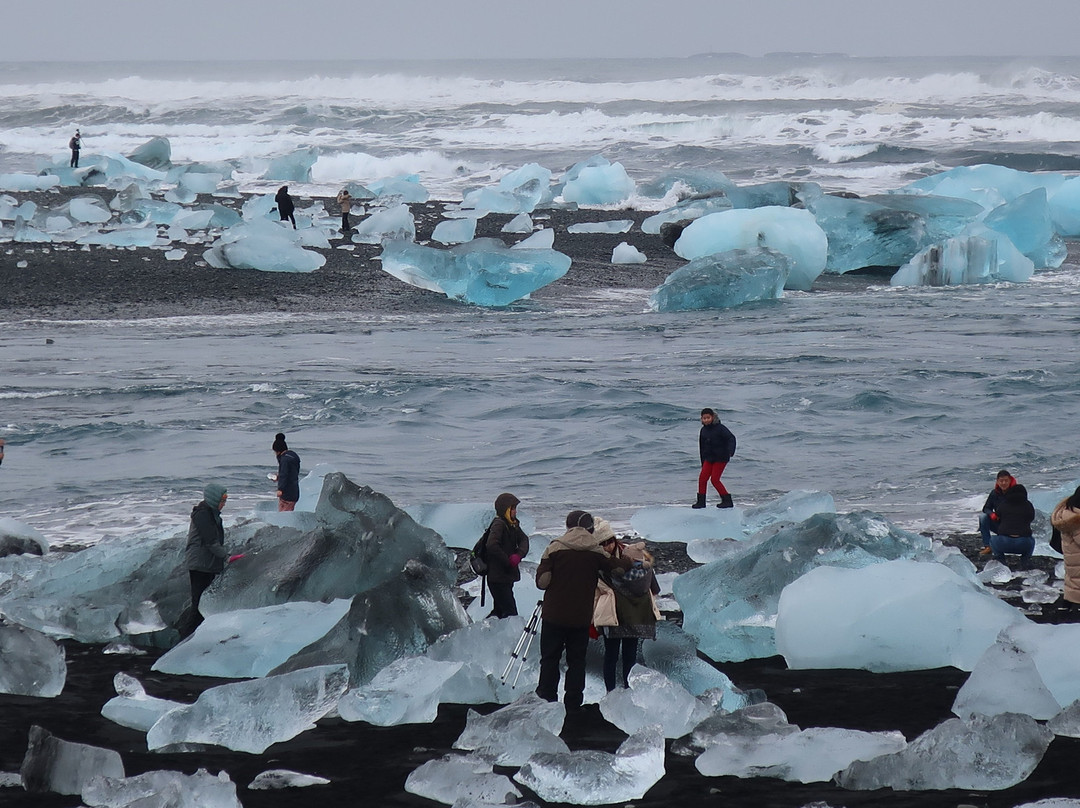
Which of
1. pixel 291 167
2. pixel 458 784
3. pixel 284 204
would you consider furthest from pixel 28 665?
pixel 291 167

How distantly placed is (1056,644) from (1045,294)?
46.7ft

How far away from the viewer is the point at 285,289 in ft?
61.9

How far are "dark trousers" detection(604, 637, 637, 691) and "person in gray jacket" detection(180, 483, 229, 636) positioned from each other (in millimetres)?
2287

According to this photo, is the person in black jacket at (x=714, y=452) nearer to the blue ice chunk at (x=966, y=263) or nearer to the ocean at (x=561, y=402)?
the ocean at (x=561, y=402)

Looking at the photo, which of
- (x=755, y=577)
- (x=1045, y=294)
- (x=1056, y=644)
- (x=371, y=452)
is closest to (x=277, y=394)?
(x=371, y=452)

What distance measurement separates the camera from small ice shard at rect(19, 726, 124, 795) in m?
4.82

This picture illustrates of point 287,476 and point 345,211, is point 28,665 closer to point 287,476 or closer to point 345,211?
point 287,476

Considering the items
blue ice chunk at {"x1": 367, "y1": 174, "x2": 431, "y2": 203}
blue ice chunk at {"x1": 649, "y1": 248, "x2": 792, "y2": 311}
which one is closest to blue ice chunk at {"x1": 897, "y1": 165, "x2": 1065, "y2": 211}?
blue ice chunk at {"x1": 649, "y1": 248, "x2": 792, "y2": 311}

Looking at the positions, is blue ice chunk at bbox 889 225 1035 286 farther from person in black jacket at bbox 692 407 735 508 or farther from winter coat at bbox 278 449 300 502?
winter coat at bbox 278 449 300 502

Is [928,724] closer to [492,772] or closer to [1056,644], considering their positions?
[1056,644]

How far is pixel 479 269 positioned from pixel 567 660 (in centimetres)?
1272

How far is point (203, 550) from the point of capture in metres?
7.14

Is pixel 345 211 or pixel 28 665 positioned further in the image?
pixel 345 211

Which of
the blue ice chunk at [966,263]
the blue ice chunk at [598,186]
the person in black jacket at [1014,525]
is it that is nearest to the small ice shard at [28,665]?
the person in black jacket at [1014,525]
